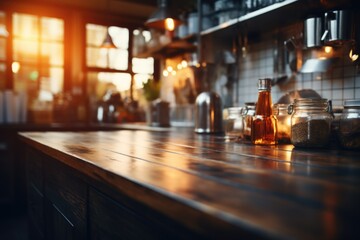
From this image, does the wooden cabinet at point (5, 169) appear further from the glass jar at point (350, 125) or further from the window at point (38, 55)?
the glass jar at point (350, 125)

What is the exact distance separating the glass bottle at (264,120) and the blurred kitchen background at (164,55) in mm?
626

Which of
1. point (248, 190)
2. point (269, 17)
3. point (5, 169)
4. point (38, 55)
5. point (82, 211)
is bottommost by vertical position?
point (5, 169)

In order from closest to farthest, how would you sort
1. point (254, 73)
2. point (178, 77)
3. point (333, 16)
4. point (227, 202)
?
1. point (227, 202)
2. point (333, 16)
3. point (254, 73)
4. point (178, 77)

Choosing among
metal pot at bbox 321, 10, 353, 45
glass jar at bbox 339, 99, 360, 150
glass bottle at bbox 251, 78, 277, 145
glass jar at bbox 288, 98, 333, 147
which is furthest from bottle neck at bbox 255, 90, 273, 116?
metal pot at bbox 321, 10, 353, 45

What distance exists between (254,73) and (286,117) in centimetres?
135

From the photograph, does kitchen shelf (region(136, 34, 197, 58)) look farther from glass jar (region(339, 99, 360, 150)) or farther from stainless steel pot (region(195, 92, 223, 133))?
glass jar (region(339, 99, 360, 150))

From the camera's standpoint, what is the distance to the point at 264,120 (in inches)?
50.0

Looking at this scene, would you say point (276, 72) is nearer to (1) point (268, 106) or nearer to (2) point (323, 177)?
(1) point (268, 106)

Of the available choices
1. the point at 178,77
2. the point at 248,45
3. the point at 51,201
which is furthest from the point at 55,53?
the point at 51,201

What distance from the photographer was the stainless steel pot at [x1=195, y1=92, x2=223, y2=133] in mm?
2104

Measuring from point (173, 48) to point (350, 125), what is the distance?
2766mm

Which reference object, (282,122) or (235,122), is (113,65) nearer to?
(235,122)

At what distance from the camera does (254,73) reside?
2.66 meters

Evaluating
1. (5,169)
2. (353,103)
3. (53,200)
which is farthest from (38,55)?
(353,103)
